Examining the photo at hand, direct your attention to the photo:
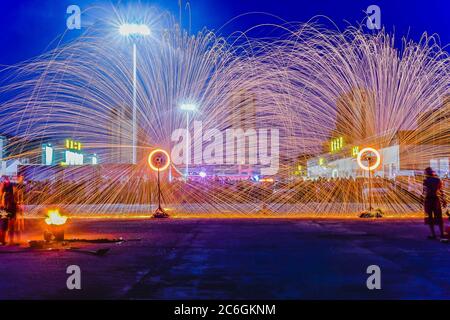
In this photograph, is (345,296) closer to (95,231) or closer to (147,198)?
(95,231)

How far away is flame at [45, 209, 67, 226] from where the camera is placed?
12.3 metres

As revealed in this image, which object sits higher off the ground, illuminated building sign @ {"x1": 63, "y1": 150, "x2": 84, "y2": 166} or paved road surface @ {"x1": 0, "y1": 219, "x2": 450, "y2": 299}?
illuminated building sign @ {"x1": 63, "y1": 150, "x2": 84, "y2": 166}

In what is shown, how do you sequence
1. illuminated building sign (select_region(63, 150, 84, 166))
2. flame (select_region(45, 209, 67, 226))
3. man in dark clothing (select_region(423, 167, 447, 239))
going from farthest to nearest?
illuminated building sign (select_region(63, 150, 84, 166))
man in dark clothing (select_region(423, 167, 447, 239))
flame (select_region(45, 209, 67, 226))

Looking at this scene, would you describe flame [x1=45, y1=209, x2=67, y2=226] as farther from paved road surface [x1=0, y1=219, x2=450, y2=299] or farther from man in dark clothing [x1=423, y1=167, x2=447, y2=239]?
man in dark clothing [x1=423, y1=167, x2=447, y2=239]

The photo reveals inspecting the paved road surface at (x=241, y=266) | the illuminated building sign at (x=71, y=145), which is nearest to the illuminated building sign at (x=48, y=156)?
the illuminated building sign at (x=71, y=145)

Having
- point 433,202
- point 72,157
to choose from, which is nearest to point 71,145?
point 72,157

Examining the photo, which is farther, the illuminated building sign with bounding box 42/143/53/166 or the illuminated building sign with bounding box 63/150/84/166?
the illuminated building sign with bounding box 63/150/84/166

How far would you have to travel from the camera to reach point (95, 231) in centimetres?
1627

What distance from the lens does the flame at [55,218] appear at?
1233cm

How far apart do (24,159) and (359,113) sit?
1688 inches

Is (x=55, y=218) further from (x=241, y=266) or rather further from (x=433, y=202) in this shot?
(x=433, y=202)

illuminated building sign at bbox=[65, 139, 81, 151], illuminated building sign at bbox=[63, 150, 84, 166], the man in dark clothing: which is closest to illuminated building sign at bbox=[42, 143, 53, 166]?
illuminated building sign at bbox=[63, 150, 84, 166]

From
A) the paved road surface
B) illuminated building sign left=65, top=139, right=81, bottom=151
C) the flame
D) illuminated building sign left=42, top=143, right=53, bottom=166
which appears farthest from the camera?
illuminated building sign left=42, top=143, right=53, bottom=166

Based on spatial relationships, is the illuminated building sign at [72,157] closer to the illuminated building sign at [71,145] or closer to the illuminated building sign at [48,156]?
the illuminated building sign at [48,156]
